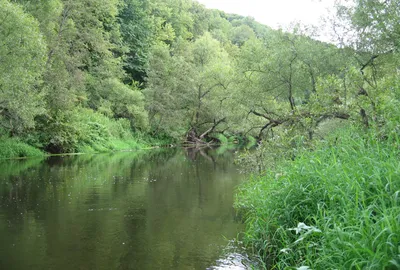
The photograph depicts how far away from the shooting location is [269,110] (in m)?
20.9

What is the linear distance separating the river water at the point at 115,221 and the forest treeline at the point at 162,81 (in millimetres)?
3444

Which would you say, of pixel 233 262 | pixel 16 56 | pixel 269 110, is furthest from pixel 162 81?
pixel 233 262

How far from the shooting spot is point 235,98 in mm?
22578

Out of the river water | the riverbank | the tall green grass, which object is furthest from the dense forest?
the river water

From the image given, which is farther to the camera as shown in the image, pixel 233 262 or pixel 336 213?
pixel 233 262

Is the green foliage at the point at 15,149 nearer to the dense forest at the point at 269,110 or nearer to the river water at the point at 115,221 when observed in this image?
the dense forest at the point at 269,110

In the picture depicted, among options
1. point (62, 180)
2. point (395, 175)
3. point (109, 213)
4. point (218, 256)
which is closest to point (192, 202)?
point (109, 213)

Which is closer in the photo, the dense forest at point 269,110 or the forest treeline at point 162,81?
the dense forest at point 269,110

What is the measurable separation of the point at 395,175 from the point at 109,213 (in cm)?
764

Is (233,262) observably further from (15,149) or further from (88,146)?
(88,146)

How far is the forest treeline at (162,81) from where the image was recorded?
11501mm

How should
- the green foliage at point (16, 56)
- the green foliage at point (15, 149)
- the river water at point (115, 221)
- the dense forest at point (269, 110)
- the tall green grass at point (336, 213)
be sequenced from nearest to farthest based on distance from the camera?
the tall green grass at point (336, 213), the dense forest at point (269, 110), the river water at point (115, 221), the green foliage at point (16, 56), the green foliage at point (15, 149)

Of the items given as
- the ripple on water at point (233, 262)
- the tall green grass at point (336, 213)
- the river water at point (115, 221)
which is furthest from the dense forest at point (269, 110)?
the river water at point (115, 221)

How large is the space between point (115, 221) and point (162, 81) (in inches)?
1318
